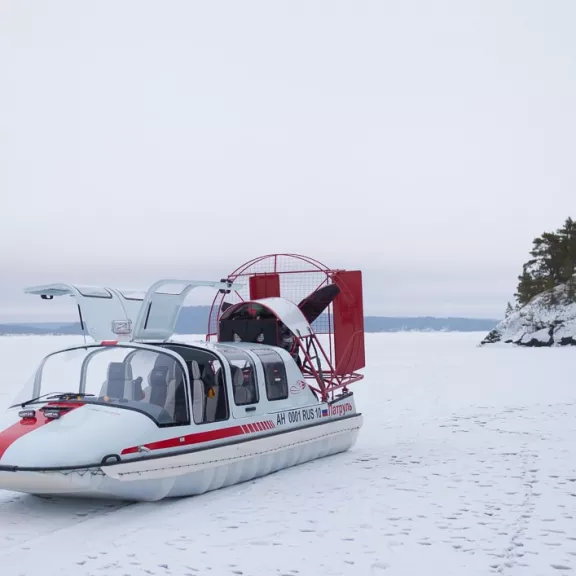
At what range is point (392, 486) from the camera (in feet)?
29.0

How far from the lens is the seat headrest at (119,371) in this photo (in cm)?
880

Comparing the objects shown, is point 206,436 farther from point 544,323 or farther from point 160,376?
point 544,323

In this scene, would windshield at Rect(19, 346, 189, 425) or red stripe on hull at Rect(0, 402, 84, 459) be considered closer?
red stripe on hull at Rect(0, 402, 84, 459)

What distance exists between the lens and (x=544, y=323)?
5247 cm

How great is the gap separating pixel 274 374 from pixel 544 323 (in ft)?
151

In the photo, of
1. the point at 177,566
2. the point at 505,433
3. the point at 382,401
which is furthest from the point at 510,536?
the point at 382,401

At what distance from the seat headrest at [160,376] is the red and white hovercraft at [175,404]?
0.01 m

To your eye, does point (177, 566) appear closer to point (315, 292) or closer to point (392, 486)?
point (392, 486)

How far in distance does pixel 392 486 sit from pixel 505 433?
5.00 metres

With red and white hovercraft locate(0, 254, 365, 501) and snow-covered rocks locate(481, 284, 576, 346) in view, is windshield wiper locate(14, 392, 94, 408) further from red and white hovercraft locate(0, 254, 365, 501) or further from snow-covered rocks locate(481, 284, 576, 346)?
snow-covered rocks locate(481, 284, 576, 346)

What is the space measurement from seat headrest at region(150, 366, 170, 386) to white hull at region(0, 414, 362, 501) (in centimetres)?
86

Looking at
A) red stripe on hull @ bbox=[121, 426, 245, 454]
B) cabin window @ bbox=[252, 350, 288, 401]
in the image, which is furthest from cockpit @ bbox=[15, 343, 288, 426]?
cabin window @ bbox=[252, 350, 288, 401]

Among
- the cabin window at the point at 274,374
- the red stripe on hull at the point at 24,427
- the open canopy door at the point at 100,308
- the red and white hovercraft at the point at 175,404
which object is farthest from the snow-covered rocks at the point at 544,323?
the red stripe on hull at the point at 24,427

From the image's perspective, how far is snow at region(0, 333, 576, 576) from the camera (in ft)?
19.4
